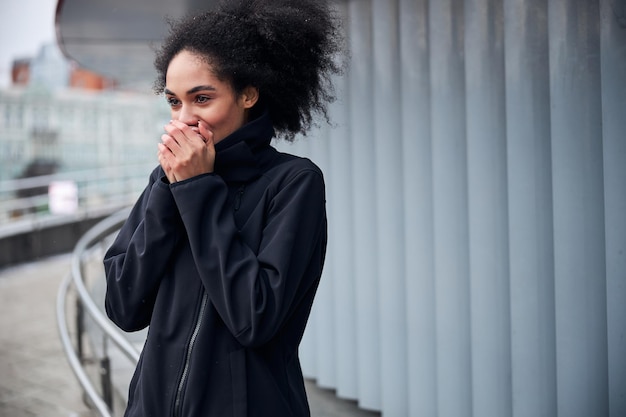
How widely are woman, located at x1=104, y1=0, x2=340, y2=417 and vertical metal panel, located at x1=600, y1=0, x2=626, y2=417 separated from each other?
1.64 meters

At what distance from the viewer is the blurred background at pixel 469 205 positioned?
2.69 metres

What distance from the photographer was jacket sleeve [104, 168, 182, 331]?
1.36 metres

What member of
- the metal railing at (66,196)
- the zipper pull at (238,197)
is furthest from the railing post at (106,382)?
the metal railing at (66,196)

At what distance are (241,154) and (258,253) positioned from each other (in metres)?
0.23

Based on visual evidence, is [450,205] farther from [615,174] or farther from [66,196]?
[66,196]

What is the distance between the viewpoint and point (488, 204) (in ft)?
10.2

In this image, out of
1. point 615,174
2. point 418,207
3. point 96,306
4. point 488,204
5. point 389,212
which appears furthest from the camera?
point 96,306

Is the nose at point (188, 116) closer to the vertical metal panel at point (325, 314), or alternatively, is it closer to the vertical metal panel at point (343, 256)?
the vertical metal panel at point (343, 256)

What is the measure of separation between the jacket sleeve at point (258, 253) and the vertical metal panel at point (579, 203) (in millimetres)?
1720

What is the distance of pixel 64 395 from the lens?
4.98 meters

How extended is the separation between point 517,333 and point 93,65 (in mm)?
4557

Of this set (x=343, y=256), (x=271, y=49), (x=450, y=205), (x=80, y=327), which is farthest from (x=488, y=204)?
(x=80, y=327)

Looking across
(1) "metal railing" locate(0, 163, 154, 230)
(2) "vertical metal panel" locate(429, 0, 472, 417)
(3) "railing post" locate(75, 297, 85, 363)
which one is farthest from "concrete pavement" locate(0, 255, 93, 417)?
(2) "vertical metal panel" locate(429, 0, 472, 417)

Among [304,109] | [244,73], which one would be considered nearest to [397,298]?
[304,109]
